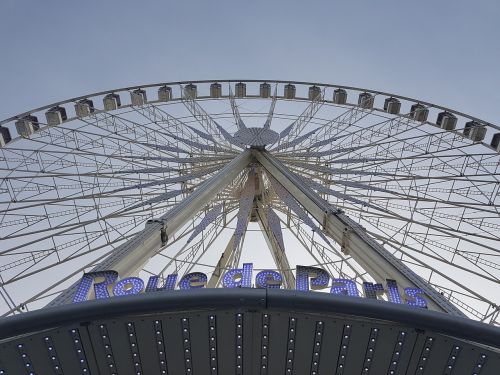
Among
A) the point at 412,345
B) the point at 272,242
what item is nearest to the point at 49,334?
the point at 412,345

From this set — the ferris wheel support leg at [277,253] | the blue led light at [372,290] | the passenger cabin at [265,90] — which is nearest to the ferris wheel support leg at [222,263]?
the ferris wheel support leg at [277,253]

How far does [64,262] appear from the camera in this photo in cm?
1450

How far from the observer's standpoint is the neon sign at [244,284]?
8.39 metres

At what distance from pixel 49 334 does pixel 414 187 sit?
16.5 m

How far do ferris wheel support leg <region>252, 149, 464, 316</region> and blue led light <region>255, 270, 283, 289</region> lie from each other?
Result: 9.67 feet

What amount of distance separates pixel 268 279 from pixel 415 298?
2808 mm

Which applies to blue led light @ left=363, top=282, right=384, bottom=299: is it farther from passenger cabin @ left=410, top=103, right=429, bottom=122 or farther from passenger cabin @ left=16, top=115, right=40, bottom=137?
passenger cabin @ left=16, top=115, right=40, bottom=137

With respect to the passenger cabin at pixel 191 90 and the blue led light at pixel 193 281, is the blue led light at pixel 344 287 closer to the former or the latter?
the blue led light at pixel 193 281

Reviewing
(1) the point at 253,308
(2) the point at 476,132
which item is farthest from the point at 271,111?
(1) the point at 253,308

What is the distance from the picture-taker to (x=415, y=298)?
336 inches

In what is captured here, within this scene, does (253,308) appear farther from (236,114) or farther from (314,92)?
(314,92)

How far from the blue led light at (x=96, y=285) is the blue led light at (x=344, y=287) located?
14.0 feet

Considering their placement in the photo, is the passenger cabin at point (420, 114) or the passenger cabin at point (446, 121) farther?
the passenger cabin at point (420, 114)

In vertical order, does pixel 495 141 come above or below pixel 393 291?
above
